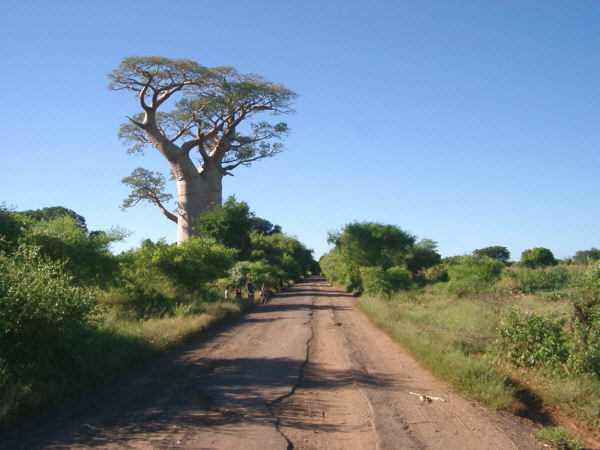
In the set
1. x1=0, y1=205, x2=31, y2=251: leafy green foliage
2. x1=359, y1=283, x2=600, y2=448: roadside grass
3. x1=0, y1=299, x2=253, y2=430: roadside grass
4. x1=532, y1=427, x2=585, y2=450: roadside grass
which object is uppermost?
x1=0, y1=205, x2=31, y2=251: leafy green foliage

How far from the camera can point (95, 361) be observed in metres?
7.24

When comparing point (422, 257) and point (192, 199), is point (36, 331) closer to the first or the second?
point (192, 199)

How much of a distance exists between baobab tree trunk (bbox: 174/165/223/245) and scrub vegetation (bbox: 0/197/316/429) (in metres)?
7.52

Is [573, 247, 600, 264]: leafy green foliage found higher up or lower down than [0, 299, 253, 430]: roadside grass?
higher up

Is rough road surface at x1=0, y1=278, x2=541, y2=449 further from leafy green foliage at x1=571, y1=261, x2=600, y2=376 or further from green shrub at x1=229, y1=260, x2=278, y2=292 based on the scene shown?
green shrub at x1=229, y1=260, x2=278, y2=292

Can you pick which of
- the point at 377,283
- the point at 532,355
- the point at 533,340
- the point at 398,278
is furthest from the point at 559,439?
the point at 398,278

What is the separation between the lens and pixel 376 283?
26.5m

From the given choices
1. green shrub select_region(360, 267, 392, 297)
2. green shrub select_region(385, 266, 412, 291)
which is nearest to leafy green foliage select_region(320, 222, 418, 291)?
green shrub select_region(385, 266, 412, 291)

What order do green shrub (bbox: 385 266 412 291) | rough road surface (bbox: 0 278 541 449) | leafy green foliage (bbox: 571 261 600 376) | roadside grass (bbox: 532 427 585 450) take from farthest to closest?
green shrub (bbox: 385 266 412 291) → leafy green foliage (bbox: 571 261 600 376) → roadside grass (bbox: 532 427 585 450) → rough road surface (bbox: 0 278 541 449)

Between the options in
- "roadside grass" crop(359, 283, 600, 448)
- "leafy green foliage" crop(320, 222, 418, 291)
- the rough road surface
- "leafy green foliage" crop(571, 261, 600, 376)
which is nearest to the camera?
the rough road surface

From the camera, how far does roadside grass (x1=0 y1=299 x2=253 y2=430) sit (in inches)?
210

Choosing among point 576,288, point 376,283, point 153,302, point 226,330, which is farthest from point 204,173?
point 576,288

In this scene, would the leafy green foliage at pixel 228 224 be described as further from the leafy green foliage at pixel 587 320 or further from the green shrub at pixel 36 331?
the leafy green foliage at pixel 587 320

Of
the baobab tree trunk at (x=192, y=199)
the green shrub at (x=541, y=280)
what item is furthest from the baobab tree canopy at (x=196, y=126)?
the green shrub at (x=541, y=280)
